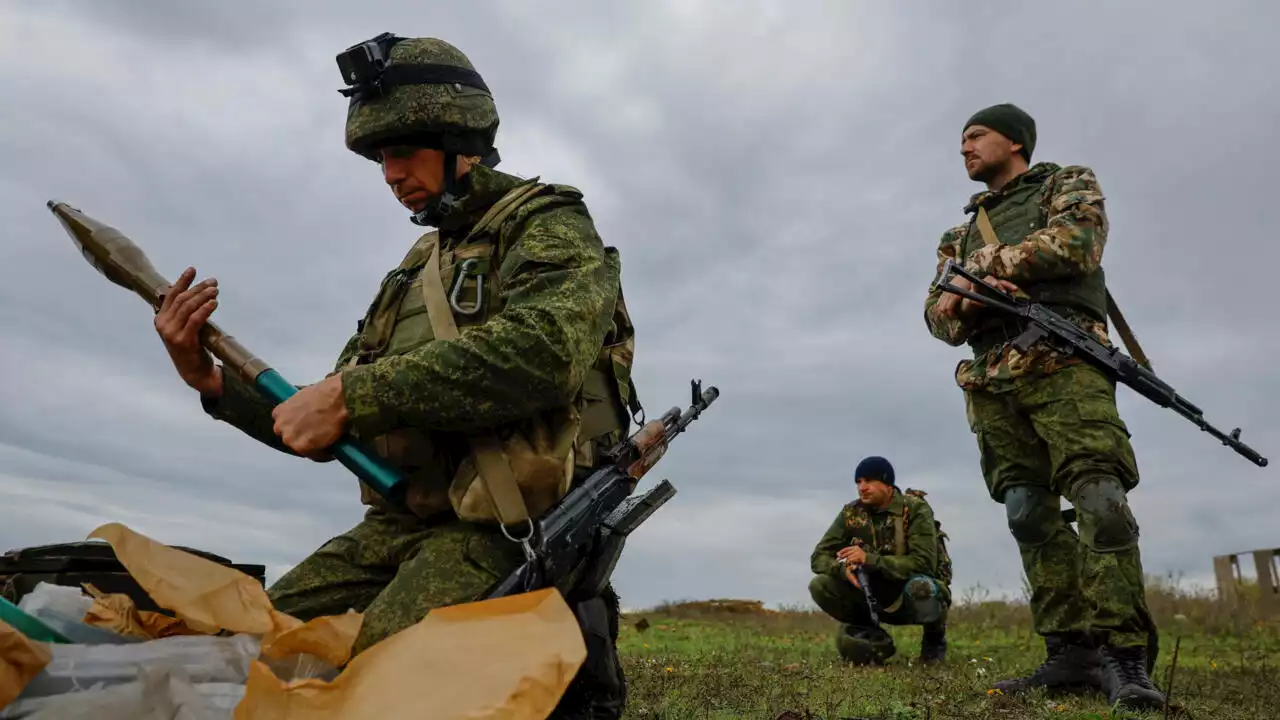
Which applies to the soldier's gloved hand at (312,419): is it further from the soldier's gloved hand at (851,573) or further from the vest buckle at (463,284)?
the soldier's gloved hand at (851,573)

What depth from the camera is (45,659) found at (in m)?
2.05

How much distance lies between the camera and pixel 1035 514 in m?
5.62

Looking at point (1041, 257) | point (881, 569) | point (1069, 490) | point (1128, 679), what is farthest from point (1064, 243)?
point (881, 569)

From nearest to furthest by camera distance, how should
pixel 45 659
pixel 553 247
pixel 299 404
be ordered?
pixel 45 659
pixel 299 404
pixel 553 247

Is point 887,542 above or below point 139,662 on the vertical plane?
above

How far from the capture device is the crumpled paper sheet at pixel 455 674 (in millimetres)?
1922

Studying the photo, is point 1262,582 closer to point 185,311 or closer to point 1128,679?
point 1128,679

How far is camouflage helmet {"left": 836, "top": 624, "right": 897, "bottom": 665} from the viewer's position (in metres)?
8.48

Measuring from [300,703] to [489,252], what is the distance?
1.46 metres

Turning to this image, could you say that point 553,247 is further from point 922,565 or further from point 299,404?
point 922,565

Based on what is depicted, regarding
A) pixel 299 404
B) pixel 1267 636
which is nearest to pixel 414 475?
pixel 299 404

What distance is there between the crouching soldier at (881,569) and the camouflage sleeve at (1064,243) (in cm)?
400

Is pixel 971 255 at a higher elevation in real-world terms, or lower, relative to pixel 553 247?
higher

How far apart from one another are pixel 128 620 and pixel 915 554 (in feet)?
25.4
